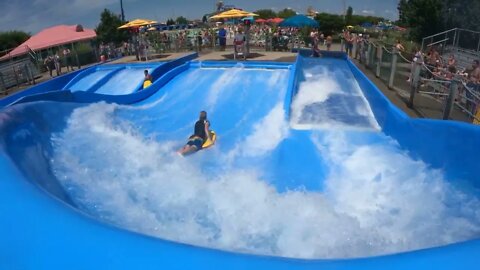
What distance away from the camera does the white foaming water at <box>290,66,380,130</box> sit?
7535mm

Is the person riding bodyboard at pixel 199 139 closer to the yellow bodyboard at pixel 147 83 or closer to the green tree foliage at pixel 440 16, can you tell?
the yellow bodyboard at pixel 147 83

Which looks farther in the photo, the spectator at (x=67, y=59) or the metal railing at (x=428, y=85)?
the spectator at (x=67, y=59)

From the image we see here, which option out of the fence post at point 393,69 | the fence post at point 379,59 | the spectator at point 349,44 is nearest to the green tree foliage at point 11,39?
the spectator at point 349,44

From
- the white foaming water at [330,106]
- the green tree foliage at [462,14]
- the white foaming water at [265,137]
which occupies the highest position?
the green tree foliage at [462,14]

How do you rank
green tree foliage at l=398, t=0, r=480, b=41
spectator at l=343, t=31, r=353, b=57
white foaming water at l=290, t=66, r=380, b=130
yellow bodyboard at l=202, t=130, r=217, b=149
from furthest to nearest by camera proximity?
green tree foliage at l=398, t=0, r=480, b=41
spectator at l=343, t=31, r=353, b=57
white foaming water at l=290, t=66, r=380, b=130
yellow bodyboard at l=202, t=130, r=217, b=149

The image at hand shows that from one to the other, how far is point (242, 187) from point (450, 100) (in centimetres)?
361

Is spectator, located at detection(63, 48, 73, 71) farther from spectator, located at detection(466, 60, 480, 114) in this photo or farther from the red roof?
spectator, located at detection(466, 60, 480, 114)

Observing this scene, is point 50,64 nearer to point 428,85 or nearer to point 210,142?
point 210,142

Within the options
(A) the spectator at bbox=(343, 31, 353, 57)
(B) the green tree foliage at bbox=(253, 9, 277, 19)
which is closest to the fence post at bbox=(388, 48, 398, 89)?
(A) the spectator at bbox=(343, 31, 353, 57)

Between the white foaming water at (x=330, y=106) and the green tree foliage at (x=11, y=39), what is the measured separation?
1469 inches

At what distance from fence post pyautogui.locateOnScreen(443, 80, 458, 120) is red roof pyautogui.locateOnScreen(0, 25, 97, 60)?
20960 mm

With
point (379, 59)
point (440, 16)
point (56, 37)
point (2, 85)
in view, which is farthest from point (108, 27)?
point (379, 59)

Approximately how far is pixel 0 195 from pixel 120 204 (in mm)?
1592

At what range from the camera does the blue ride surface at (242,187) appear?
6.25ft
